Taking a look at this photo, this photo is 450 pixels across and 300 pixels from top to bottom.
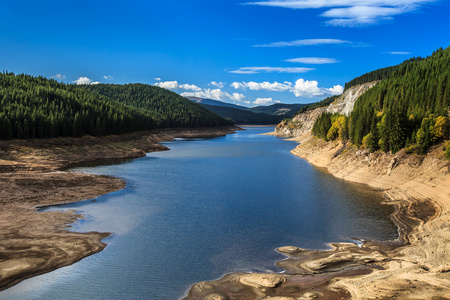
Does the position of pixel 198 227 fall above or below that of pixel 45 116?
below

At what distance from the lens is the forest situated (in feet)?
167

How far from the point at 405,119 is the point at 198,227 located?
4257 cm

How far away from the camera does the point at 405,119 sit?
56.5 meters

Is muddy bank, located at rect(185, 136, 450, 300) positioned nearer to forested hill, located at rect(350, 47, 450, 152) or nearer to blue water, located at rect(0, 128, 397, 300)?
blue water, located at rect(0, 128, 397, 300)

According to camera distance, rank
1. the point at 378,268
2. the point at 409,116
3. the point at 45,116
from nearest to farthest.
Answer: the point at 378,268 < the point at 409,116 < the point at 45,116

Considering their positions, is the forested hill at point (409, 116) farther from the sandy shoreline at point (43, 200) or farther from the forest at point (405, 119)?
the sandy shoreline at point (43, 200)

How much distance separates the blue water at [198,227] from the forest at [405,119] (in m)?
10.8

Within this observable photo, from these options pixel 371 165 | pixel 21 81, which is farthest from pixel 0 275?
pixel 21 81

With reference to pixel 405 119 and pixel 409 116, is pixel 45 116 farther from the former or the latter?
pixel 409 116

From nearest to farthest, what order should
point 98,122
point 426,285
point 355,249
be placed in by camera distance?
1. point 426,285
2. point 355,249
3. point 98,122

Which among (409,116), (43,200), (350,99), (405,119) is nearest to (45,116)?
(43,200)

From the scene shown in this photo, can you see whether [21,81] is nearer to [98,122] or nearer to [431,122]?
[98,122]

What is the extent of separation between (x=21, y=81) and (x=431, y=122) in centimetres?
13721

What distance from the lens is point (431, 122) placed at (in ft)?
168
